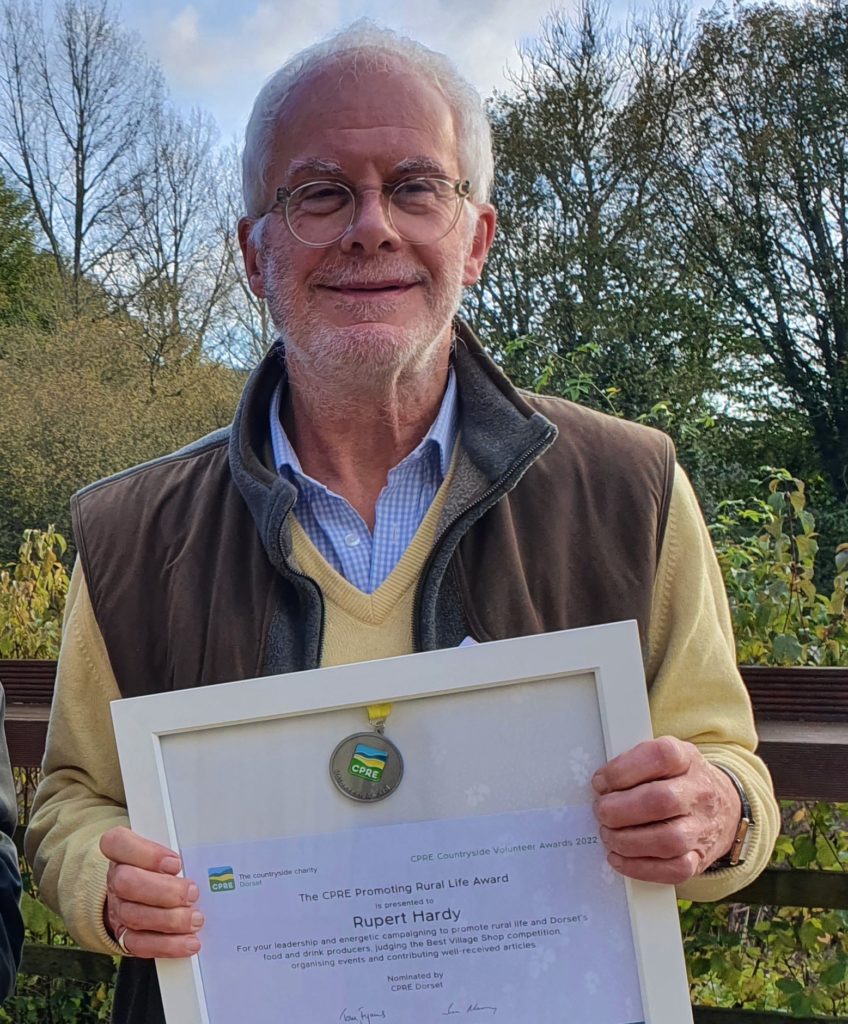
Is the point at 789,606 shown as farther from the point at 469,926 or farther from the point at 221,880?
the point at 221,880

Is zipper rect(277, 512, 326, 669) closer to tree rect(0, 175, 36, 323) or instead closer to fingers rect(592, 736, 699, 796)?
fingers rect(592, 736, 699, 796)

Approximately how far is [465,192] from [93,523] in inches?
35.3

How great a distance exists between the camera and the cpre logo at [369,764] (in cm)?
122

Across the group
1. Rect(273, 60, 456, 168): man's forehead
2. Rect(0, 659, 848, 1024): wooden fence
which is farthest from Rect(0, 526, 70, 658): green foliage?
Rect(273, 60, 456, 168): man's forehead

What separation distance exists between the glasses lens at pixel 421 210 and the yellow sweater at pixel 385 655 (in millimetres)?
461

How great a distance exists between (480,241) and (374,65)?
371 mm

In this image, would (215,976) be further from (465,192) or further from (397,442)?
(465,192)

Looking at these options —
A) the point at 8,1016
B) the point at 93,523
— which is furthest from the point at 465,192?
the point at 8,1016

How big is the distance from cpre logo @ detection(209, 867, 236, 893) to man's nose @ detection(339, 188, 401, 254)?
1.00 meters

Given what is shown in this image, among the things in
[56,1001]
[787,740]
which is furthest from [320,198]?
[56,1001]

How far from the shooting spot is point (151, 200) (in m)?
10.8

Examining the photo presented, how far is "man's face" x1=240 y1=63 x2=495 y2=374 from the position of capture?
5.30 ft

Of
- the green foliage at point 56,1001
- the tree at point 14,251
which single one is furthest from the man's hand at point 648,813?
the tree at point 14,251

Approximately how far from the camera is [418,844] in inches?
47.4
